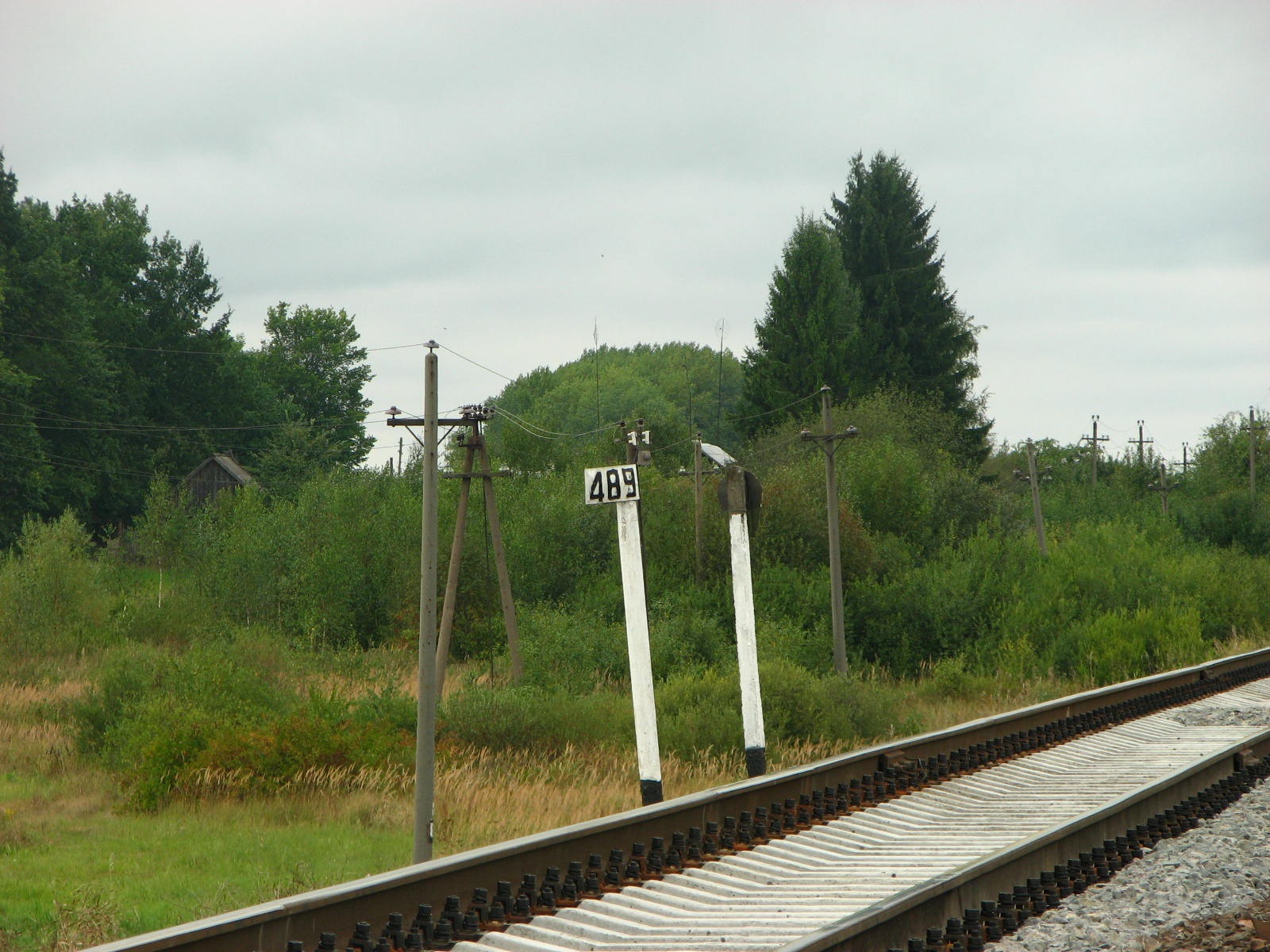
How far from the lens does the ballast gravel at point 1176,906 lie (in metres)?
5.95

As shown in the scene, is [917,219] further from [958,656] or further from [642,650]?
[642,650]

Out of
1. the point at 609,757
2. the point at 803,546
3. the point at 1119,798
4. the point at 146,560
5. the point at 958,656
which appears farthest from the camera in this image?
the point at 146,560

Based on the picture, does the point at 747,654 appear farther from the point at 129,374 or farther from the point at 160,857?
the point at 129,374

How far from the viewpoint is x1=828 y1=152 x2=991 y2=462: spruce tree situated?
211ft

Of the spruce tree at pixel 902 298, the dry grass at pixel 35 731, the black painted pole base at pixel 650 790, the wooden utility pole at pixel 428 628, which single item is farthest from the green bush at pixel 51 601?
the spruce tree at pixel 902 298

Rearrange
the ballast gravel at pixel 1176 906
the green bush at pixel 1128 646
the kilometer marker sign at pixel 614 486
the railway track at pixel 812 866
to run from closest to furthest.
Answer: the railway track at pixel 812 866, the ballast gravel at pixel 1176 906, the kilometer marker sign at pixel 614 486, the green bush at pixel 1128 646

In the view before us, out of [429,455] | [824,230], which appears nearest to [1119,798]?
[429,455]

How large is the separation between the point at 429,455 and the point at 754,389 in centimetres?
5262

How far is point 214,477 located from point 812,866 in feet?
264

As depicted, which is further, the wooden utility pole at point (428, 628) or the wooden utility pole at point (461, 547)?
the wooden utility pole at point (461, 547)

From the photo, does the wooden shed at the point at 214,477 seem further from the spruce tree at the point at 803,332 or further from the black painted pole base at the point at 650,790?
the black painted pole base at the point at 650,790

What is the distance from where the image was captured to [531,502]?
40031 millimetres

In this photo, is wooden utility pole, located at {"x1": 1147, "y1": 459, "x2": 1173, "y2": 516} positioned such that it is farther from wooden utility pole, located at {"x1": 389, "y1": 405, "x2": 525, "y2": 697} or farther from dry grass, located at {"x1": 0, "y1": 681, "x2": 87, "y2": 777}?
dry grass, located at {"x1": 0, "y1": 681, "x2": 87, "y2": 777}

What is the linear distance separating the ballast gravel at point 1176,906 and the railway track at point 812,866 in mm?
158
